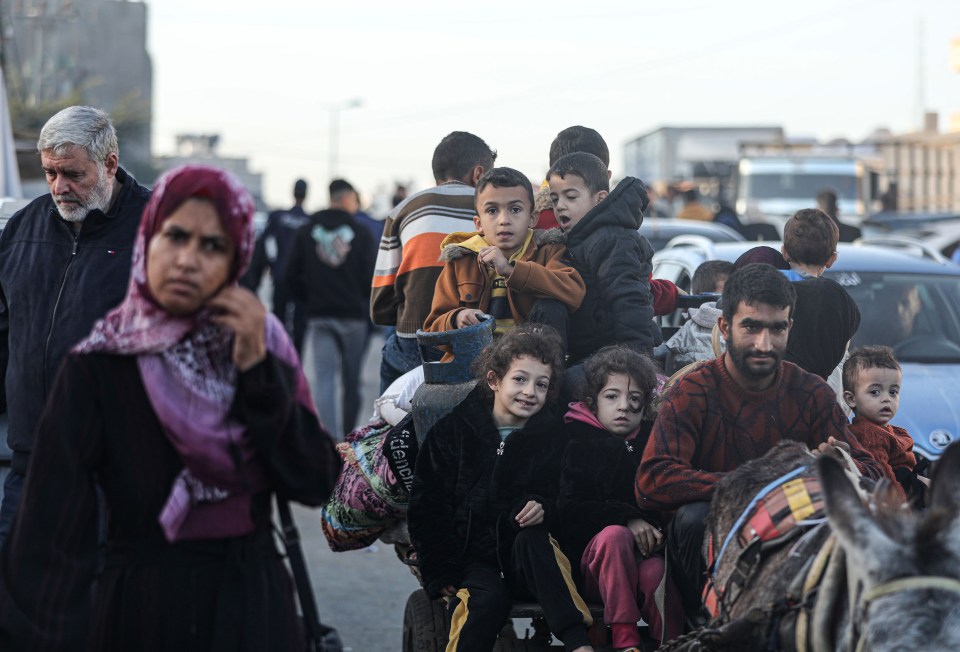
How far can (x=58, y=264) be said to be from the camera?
5.39m

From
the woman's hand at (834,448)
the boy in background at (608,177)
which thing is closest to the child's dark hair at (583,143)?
the boy in background at (608,177)

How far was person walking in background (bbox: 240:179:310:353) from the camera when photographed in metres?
14.1

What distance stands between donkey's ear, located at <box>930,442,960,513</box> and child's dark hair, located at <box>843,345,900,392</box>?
103 inches

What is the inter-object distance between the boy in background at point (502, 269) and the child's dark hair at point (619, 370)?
47cm

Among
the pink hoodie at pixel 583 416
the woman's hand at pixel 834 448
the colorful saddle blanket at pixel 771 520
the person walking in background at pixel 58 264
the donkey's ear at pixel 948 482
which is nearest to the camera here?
the donkey's ear at pixel 948 482

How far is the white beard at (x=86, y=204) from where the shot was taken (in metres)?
5.39

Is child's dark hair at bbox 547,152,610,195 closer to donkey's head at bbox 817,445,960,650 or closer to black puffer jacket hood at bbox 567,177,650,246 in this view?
black puffer jacket hood at bbox 567,177,650,246

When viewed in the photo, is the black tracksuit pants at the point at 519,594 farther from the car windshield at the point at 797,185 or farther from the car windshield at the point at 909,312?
the car windshield at the point at 797,185

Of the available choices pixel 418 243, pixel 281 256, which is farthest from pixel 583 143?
pixel 281 256

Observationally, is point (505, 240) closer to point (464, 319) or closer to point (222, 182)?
point (464, 319)

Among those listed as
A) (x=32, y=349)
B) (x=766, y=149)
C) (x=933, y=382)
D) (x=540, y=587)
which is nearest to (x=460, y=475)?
(x=540, y=587)

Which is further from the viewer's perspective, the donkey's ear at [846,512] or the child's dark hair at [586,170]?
the child's dark hair at [586,170]

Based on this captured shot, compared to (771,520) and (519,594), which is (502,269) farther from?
(771,520)

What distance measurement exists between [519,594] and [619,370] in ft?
2.89
